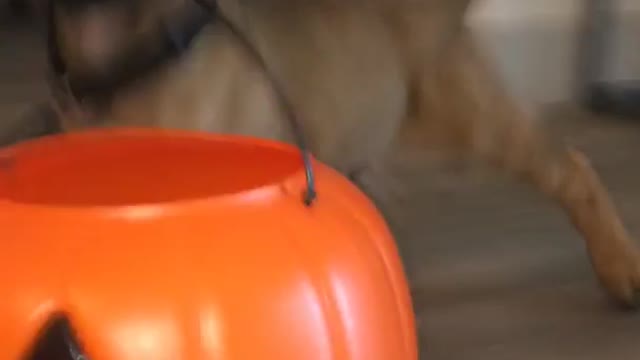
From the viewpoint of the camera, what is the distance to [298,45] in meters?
1.33

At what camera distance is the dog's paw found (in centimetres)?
133

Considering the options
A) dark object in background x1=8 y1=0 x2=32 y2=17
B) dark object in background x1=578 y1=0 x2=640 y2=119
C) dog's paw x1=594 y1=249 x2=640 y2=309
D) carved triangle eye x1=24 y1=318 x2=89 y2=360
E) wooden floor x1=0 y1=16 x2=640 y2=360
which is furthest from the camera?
dark object in background x1=8 y1=0 x2=32 y2=17

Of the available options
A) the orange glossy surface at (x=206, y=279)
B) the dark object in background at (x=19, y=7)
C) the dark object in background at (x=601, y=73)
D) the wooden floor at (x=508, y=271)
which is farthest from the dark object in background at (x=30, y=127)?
the dark object in background at (x=601, y=73)

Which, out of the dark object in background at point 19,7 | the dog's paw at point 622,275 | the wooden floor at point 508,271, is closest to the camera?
the wooden floor at point 508,271

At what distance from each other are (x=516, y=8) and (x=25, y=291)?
5.98 ft

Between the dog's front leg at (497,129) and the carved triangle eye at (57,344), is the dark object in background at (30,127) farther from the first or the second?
the carved triangle eye at (57,344)

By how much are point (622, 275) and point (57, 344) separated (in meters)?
0.84

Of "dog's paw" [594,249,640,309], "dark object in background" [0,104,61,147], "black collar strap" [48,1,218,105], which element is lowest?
"dog's paw" [594,249,640,309]

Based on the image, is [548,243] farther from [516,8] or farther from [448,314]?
[516,8]

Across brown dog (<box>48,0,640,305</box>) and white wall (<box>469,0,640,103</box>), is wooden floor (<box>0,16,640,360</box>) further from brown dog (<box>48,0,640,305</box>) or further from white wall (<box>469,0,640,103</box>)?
white wall (<box>469,0,640,103</box>)

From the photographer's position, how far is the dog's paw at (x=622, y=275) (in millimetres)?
1335

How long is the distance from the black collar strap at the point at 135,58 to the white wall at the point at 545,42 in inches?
50.2

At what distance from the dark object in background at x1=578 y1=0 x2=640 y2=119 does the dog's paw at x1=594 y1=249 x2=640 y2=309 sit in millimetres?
1009

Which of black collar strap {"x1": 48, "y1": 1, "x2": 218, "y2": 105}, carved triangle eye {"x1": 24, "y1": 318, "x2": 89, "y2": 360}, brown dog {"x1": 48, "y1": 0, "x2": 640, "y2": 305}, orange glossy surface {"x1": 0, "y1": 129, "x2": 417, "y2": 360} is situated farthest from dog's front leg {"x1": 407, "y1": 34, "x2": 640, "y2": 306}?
carved triangle eye {"x1": 24, "y1": 318, "x2": 89, "y2": 360}
